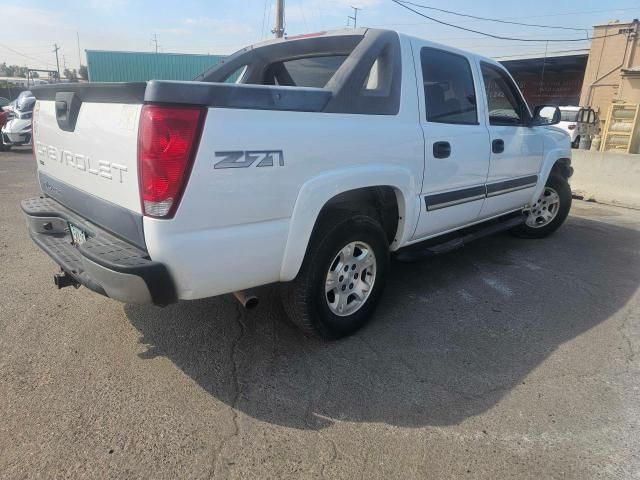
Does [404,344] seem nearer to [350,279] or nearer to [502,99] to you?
[350,279]

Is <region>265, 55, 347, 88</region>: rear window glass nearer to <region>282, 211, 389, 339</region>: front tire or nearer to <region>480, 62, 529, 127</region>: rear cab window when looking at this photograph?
<region>282, 211, 389, 339</region>: front tire

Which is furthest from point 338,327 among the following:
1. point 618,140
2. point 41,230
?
point 618,140

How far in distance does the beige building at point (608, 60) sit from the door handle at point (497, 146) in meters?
25.9

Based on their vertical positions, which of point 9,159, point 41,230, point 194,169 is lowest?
point 9,159

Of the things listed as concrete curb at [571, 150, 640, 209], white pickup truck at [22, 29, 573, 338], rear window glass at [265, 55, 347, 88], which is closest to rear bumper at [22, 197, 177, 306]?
white pickup truck at [22, 29, 573, 338]

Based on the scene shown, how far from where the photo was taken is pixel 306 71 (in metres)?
3.82

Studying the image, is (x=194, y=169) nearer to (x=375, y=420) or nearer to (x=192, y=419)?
(x=192, y=419)

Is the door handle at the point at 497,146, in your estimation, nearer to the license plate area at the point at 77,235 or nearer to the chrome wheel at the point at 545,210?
the chrome wheel at the point at 545,210

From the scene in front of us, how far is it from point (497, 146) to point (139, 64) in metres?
34.1

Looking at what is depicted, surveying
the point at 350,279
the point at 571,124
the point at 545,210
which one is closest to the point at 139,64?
the point at 571,124

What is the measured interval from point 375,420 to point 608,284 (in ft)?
10.5

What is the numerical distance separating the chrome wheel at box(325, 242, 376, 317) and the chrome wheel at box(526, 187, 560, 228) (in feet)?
11.0

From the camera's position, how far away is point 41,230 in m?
3.14

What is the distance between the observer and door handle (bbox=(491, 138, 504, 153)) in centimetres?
415
